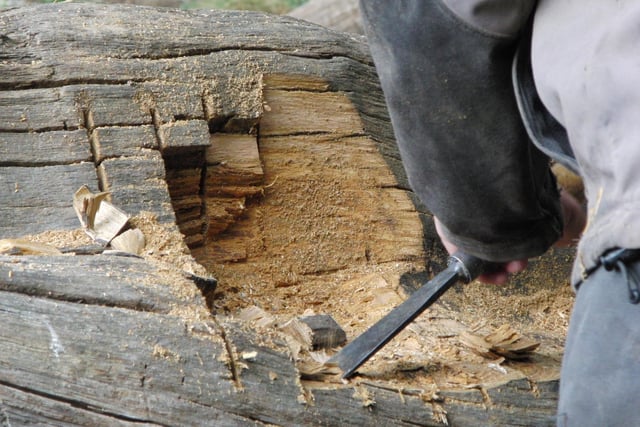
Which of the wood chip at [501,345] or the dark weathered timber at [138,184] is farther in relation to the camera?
the dark weathered timber at [138,184]

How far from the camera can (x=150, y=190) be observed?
8.57 ft

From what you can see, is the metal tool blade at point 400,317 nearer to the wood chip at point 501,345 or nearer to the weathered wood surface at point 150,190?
the weathered wood surface at point 150,190

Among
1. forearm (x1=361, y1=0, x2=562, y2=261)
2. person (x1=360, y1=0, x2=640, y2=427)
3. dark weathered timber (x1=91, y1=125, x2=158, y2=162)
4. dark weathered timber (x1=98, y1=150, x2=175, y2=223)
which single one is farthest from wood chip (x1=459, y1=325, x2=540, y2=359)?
dark weathered timber (x1=91, y1=125, x2=158, y2=162)

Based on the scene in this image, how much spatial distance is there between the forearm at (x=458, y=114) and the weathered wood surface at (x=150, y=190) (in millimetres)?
577

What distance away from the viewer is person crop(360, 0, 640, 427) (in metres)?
1.20

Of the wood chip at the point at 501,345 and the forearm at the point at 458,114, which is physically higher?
the forearm at the point at 458,114

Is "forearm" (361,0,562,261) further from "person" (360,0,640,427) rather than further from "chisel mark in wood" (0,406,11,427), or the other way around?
"chisel mark in wood" (0,406,11,427)

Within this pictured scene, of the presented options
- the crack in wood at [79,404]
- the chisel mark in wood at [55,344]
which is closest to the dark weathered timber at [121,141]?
the chisel mark in wood at [55,344]

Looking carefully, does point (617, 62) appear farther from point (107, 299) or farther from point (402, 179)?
point (402, 179)

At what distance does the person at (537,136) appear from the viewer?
3.94ft

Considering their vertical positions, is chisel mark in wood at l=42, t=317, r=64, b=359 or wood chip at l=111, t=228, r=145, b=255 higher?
chisel mark in wood at l=42, t=317, r=64, b=359

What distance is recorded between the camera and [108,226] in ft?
7.95

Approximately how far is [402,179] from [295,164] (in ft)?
1.41

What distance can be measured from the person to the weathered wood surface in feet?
1.79
